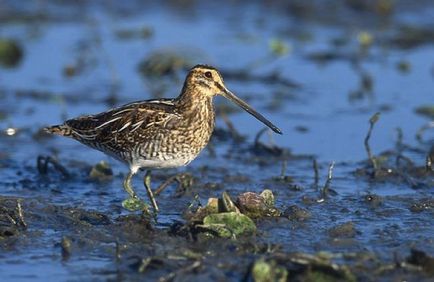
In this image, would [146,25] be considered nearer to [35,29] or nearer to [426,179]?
[35,29]

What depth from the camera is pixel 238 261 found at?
6906 millimetres

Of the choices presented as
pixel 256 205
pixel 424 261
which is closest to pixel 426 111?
pixel 256 205

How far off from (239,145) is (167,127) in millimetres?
2283

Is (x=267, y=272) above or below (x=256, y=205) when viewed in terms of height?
below

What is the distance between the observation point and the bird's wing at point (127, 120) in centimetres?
823

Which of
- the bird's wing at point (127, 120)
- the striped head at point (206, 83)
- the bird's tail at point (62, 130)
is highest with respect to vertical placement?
the striped head at point (206, 83)

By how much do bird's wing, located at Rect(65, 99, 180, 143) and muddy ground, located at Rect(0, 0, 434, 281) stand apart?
533 mm

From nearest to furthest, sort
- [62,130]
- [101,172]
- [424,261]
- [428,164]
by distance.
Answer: [424,261]
[62,130]
[428,164]
[101,172]

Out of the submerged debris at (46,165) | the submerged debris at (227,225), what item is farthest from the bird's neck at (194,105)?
the submerged debris at (46,165)

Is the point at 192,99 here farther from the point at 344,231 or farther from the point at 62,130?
the point at 344,231

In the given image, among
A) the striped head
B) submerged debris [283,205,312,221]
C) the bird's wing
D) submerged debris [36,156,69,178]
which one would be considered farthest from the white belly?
submerged debris [36,156,69,178]

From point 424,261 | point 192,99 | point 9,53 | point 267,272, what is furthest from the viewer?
point 9,53

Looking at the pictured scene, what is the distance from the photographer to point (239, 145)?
1041cm

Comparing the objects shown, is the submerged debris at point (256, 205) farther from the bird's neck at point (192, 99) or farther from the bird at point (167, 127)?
the bird's neck at point (192, 99)
